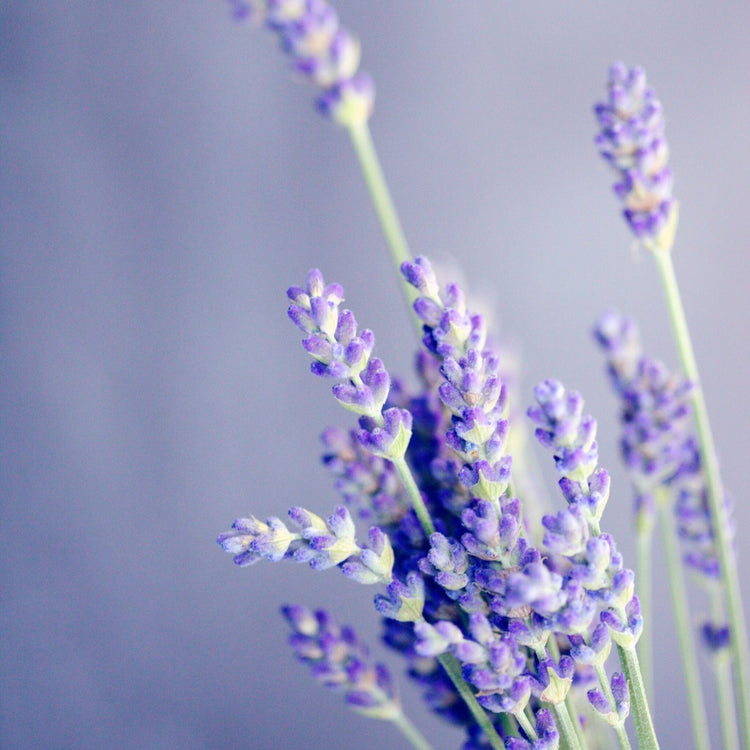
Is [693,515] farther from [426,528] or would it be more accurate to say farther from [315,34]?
[315,34]

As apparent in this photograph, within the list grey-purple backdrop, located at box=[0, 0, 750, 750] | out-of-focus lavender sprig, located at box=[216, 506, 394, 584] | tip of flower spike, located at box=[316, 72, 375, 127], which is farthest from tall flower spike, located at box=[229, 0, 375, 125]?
grey-purple backdrop, located at box=[0, 0, 750, 750]

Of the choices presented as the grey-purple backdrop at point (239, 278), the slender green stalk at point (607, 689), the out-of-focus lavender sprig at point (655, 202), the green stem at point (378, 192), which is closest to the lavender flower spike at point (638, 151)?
the out-of-focus lavender sprig at point (655, 202)

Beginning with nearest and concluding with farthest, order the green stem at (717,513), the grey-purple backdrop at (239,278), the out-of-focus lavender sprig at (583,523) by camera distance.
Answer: the out-of-focus lavender sprig at (583,523) < the green stem at (717,513) < the grey-purple backdrop at (239,278)

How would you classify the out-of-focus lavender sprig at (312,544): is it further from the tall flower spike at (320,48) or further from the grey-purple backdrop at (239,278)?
the grey-purple backdrop at (239,278)

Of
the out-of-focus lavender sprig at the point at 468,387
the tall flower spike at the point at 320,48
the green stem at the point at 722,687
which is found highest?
the tall flower spike at the point at 320,48

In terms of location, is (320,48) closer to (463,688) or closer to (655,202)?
(655,202)

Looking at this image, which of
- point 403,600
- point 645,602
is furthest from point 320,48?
point 645,602
